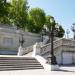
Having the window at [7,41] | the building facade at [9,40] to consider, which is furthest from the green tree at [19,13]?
the window at [7,41]

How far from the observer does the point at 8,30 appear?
3806 centimetres

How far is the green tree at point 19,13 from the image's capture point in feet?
175

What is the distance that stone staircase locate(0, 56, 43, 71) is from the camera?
19750 millimetres

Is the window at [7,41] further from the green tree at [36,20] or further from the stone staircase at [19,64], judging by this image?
the green tree at [36,20]

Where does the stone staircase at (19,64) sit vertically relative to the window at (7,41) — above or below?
below

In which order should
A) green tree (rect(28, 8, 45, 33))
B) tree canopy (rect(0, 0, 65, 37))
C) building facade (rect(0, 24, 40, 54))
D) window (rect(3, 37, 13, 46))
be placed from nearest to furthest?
building facade (rect(0, 24, 40, 54)), window (rect(3, 37, 13, 46)), tree canopy (rect(0, 0, 65, 37)), green tree (rect(28, 8, 45, 33))

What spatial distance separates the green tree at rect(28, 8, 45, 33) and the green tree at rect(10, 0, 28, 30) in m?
1.80

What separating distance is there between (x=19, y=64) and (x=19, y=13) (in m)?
33.8

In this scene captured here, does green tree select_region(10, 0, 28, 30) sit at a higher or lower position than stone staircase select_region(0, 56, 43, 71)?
higher

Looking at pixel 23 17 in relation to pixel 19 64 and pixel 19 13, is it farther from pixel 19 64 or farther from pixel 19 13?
pixel 19 64

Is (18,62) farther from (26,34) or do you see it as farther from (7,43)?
(26,34)

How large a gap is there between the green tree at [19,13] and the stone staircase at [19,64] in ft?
103

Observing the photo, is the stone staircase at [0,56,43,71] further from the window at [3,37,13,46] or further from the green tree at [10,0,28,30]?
the green tree at [10,0,28,30]

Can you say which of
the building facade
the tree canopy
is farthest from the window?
the tree canopy
